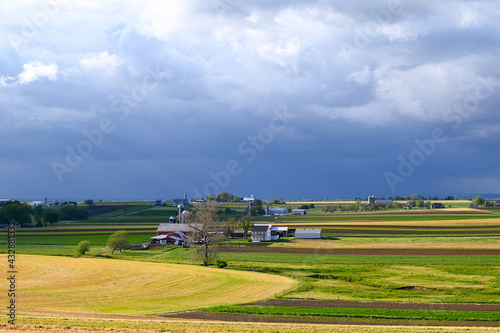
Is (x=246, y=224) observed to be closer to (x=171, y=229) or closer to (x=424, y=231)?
(x=171, y=229)

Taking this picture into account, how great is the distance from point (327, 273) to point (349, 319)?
78.8 feet

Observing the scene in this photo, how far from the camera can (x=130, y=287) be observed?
164 feet

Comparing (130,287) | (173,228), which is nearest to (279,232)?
(173,228)

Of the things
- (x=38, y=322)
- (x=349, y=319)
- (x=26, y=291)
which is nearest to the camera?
(x=38, y=322)

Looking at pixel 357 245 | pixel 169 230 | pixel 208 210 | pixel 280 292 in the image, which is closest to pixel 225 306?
pixel 280 292

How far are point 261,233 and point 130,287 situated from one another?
59421 millimetres

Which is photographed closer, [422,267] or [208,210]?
[422,267]

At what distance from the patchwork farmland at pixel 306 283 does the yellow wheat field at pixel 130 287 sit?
0.35 feet

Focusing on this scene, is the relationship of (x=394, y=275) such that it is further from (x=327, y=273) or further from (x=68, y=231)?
(x=68, y=231)

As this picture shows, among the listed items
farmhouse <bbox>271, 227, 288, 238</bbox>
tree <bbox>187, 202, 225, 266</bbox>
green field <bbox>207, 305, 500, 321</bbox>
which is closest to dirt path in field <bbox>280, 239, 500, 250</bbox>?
farmhouse <bbox>271, 227, 288, 238</bbox>

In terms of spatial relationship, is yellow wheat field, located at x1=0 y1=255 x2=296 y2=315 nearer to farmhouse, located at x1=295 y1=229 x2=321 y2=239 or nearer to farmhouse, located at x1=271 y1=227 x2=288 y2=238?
farmhouse, located at x1=295 y1=229 x2=321 y2=239

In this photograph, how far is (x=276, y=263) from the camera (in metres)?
71.5

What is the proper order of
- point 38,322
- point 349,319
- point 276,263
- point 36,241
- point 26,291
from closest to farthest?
point 38,322 → point 349,319 → point 26,291 → point 276,263 → point 36,241

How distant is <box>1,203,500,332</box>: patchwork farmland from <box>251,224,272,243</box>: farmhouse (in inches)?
415
